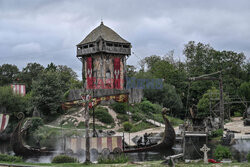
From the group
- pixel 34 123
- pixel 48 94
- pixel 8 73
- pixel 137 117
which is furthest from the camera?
pixel 8 73

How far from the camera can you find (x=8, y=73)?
203 feet

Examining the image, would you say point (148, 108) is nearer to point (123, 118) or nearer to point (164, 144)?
point (123, 118)

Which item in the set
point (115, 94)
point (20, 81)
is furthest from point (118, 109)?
point (20, 81)

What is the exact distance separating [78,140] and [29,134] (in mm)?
16577

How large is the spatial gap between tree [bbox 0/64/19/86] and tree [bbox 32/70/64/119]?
773 inches

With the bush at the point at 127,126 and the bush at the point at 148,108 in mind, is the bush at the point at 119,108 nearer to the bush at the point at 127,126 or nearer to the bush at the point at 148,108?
the bush at the point at 148,108

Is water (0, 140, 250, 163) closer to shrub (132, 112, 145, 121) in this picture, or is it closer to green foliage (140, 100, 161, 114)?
shrub (132, 112, 145, 121)

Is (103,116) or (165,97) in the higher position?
(165,97)

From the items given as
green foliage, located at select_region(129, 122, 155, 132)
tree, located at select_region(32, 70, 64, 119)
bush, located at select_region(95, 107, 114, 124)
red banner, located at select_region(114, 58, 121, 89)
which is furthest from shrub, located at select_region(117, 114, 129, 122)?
tree, located at select_region(32, 70, 64, 119)

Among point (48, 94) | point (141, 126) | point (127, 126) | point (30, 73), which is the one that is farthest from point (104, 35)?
point (30, 73)

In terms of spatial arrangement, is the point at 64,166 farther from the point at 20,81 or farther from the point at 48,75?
the point at 20,81

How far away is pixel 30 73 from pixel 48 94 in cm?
2108

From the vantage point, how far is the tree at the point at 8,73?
6033cm

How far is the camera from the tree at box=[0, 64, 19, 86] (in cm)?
6033
